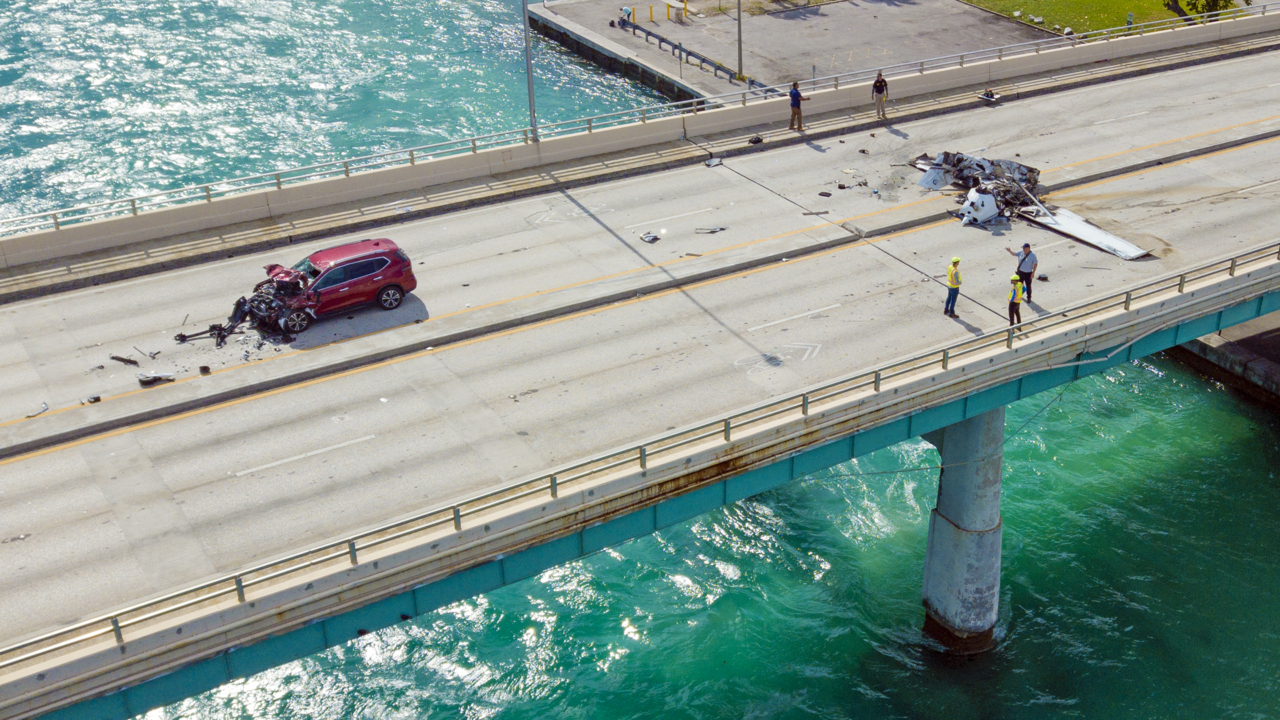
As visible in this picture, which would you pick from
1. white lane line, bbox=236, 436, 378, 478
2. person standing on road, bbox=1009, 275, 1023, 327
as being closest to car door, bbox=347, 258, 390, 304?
white lane line, bbox=236, 436, 378, 478

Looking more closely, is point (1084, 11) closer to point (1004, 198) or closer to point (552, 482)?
point (1004, 198)

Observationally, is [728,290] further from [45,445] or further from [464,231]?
[45,445]

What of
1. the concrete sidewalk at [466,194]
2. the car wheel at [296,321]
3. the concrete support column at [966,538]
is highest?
the concrete sidewalk at [466,194]

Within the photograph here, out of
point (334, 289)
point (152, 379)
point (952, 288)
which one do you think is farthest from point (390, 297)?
point (952, 288)

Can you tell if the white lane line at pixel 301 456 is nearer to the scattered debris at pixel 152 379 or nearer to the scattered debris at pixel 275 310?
the scattered debris at pixel 152 379

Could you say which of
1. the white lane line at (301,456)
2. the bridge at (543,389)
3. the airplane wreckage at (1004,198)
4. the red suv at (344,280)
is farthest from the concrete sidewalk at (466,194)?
the white lane line at (301,456)

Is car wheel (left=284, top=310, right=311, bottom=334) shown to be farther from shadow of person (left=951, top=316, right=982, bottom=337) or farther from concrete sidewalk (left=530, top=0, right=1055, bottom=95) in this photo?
concrete sidewalk (left=530, top=0, right=1055, bottom=95)

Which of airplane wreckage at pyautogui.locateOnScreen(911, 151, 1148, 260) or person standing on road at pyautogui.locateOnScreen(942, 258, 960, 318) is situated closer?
person standing on road at pyautogui.locateOnScreen(942, 258, 960, 318)
